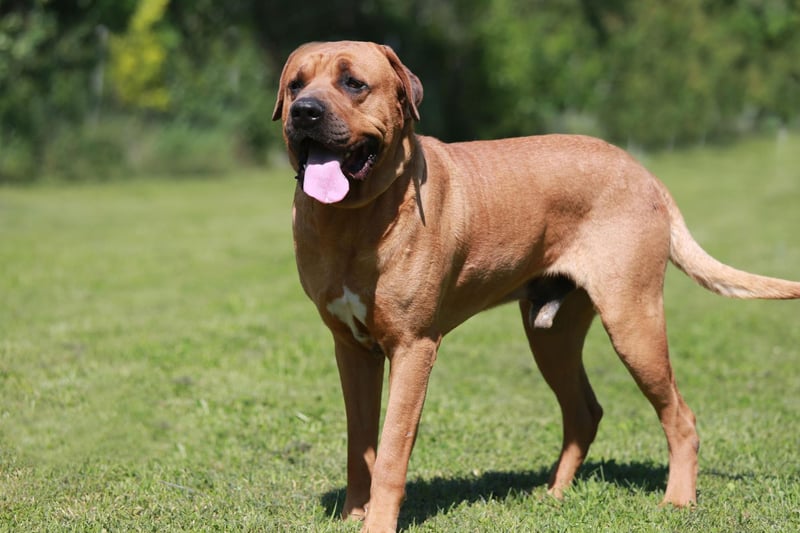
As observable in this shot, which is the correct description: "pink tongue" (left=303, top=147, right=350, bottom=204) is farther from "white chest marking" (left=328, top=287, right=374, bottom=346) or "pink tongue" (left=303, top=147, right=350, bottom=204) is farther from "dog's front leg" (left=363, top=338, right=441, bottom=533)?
"dog's front leg" (left=363, top=338, right=441, bottom=533)

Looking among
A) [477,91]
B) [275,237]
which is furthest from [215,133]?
[275,237]

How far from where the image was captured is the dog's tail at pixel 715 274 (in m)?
4.98

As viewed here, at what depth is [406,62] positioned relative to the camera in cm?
2375

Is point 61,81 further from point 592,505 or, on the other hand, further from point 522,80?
point 592,505

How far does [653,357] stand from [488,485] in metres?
1.10

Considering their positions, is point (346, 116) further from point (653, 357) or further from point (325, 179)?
point (653, 357)

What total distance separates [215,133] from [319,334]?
14.7 m

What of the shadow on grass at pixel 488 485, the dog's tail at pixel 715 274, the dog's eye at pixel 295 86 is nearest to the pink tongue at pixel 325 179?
the dog's eye at pixel 295 86

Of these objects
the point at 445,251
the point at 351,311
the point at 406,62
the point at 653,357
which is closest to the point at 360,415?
the point at 351,311

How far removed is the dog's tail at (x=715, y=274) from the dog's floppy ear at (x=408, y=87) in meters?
1.47

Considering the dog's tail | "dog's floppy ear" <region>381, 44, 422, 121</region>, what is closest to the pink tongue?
"dog's floppy ear" <region>381, 44, 422, 121</region>

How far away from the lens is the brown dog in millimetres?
4215

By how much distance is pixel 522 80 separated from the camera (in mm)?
25438

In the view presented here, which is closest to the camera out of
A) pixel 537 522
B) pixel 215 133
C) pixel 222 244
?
pixel 537 522
